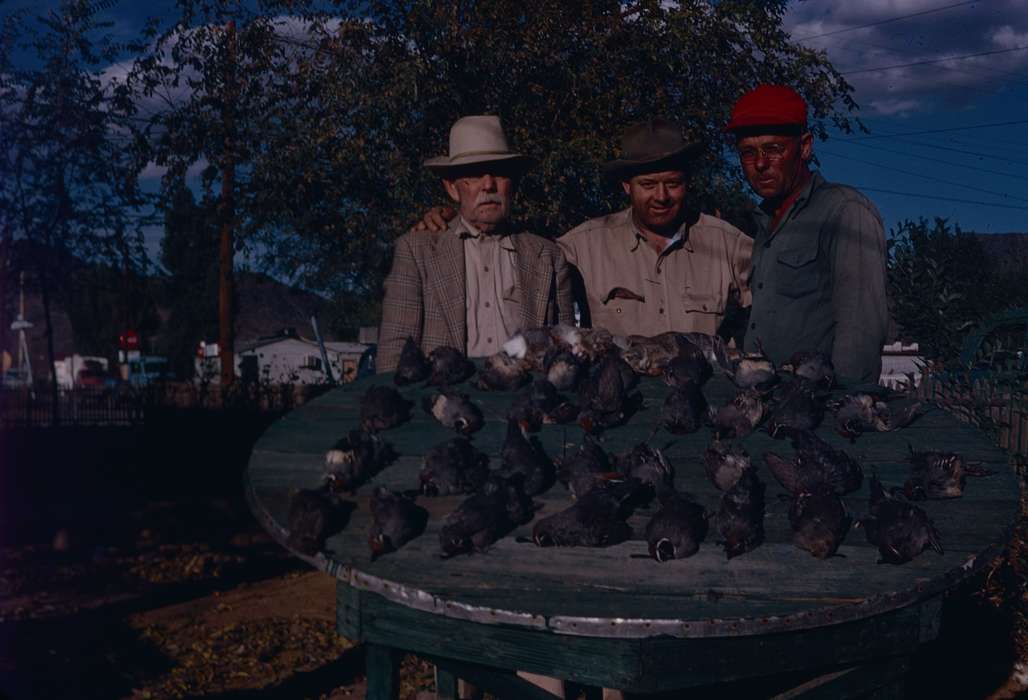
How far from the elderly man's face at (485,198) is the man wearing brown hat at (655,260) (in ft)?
1.03

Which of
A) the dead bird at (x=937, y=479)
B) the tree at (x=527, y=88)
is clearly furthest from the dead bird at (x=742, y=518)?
the tree at (x=527, y=88)

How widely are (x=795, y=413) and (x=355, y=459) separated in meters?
1.58

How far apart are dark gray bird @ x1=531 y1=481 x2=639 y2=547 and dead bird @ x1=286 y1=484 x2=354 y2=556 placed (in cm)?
65

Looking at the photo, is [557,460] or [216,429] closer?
[557,460]

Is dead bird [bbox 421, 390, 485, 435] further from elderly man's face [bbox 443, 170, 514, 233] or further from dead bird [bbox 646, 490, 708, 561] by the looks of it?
elderly man's face [bbox 443, 170, 514, 233]

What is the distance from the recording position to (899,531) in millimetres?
2541

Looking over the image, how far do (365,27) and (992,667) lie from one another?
28.9 ft

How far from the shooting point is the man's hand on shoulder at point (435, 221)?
4645 millimetres

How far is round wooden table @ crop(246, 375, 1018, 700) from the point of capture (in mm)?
2330

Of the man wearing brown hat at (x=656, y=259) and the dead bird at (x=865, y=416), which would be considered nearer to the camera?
the dead bird at (x=865, y=416)

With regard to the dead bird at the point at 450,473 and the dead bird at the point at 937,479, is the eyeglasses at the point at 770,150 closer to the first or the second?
the dead bird at the point at 937,479

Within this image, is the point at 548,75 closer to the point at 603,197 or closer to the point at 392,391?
the point at 603,197

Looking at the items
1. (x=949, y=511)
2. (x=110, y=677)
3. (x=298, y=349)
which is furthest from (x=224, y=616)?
(x=298, y=349)

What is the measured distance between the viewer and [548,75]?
31.8 feet
